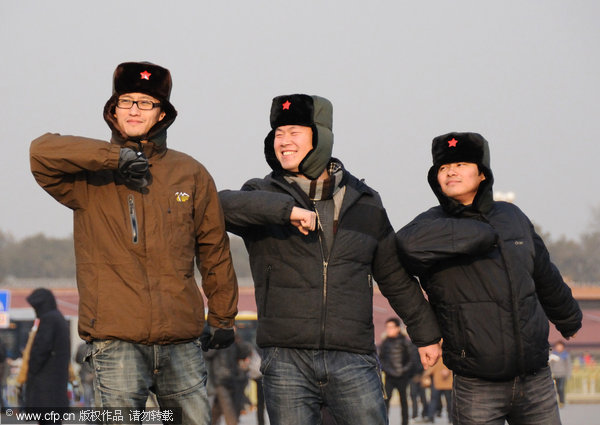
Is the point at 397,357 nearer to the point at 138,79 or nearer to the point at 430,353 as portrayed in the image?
the point at 430,353

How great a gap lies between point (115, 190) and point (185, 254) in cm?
46

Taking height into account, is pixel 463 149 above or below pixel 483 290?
above

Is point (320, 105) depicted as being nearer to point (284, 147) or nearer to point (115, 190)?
point (284, 147)

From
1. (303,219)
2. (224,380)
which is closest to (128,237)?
(303,219)

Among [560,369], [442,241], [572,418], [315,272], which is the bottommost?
[560,369]

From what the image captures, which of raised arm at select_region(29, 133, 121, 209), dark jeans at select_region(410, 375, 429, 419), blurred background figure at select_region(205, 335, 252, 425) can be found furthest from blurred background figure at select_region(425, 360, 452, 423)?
raised arm at select_region(29, 133, 121, 209)

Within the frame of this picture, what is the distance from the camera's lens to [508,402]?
19.3ft

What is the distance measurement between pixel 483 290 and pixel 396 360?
1021 centimetres

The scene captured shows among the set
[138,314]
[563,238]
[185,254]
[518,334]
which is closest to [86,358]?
[138,314]

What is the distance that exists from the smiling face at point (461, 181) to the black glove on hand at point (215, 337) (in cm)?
157

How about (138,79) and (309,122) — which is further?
(309,122)

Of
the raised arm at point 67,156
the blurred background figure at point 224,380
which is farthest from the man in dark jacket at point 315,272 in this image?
the blurred background figure at point 224,380

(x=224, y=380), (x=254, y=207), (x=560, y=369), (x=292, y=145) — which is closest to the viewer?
(x=254, y=207)

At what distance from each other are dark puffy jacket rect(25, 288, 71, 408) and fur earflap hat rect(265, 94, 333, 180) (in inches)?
256
